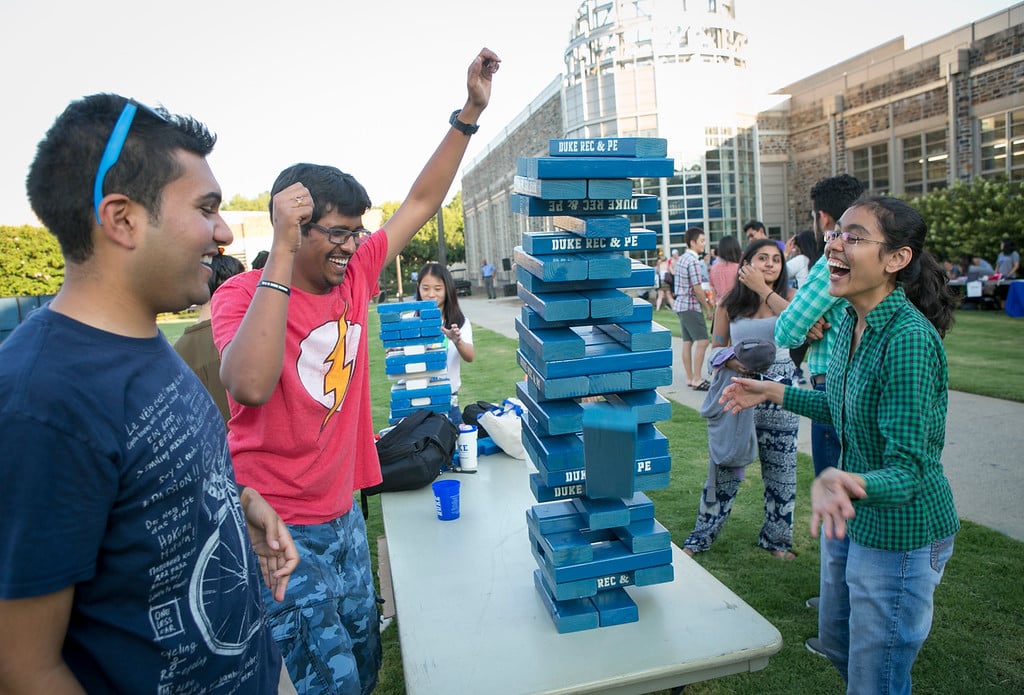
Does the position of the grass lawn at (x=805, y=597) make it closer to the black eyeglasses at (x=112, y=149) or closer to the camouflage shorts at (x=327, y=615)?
the camouflage shorts at (x=327, y=615)

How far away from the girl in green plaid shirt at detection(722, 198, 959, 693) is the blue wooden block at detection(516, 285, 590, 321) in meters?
0.83

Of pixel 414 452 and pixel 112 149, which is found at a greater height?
pixel 112 149

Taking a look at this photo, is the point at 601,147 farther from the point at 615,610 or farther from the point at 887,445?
the point at 615,610

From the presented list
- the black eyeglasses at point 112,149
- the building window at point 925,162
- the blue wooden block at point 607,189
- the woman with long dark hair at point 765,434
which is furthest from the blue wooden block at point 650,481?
the building window at point 925,162

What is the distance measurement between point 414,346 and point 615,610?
11.0ft

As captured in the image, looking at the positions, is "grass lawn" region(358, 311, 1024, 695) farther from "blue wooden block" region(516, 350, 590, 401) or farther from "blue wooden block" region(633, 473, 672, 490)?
"blue wooden block" region(516, 350, 590, 401)

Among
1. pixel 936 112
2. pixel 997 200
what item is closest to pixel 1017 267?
pixel 997 200

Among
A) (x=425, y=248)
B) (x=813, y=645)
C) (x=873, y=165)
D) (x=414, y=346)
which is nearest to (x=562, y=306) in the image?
(x=813, y=645)

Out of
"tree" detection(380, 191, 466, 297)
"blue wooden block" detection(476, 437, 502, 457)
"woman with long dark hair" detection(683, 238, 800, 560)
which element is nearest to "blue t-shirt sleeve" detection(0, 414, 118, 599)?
"blue wooden block" detection(476, 437, 502, 457)

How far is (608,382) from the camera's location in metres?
2.20

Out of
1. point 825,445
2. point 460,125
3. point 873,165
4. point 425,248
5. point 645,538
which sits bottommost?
point 825,445

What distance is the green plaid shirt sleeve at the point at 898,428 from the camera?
6.20 feet

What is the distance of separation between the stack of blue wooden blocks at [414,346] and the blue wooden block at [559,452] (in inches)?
110

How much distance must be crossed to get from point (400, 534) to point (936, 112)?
22625mm
